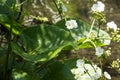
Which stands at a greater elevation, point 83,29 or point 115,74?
point 83,29

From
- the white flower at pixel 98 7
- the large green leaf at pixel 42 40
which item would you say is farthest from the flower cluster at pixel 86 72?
the white flower at pixel 98 7

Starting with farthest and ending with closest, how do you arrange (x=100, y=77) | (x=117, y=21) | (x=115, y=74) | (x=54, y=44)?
(x=117, y=21) < (x=115, y=74) < (x=54, y=44) < (x=100, y=77)

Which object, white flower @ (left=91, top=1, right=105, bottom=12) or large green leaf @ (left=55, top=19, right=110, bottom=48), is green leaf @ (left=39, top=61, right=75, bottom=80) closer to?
large green leaf @ (left=55, top=19, right=110, bottom=48)

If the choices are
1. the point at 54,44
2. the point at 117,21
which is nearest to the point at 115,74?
the point at 117,21

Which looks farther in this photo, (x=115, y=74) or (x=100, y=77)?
(x=115, y=74)

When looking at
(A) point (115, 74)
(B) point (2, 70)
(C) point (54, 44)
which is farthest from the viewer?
(A) point (115, 74)

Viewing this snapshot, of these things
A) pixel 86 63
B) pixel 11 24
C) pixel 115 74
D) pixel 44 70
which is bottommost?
pixel 115 74

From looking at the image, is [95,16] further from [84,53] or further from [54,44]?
[84,53]

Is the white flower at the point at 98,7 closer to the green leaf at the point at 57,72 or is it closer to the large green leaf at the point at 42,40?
the large green leaf at the point at 42,40
